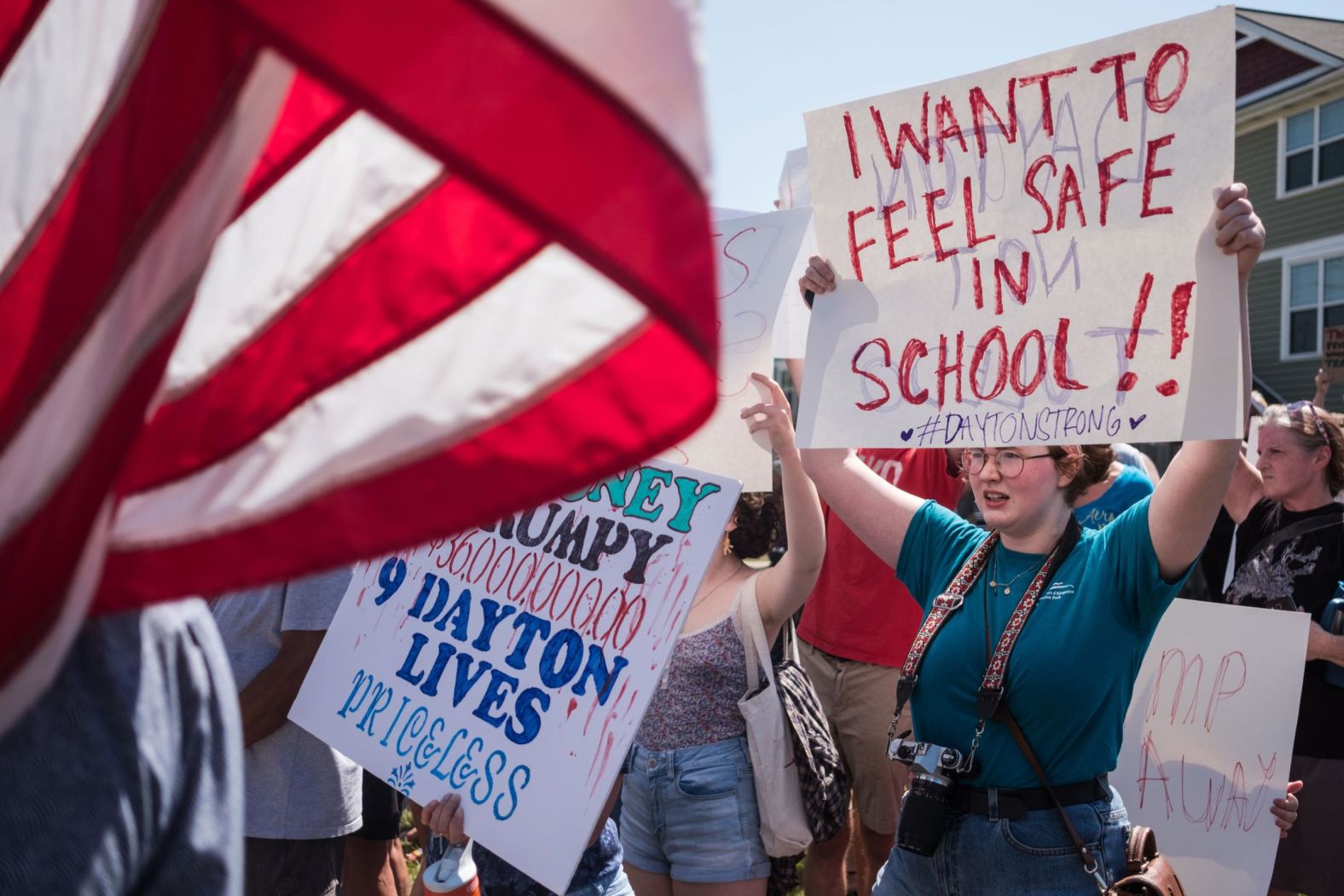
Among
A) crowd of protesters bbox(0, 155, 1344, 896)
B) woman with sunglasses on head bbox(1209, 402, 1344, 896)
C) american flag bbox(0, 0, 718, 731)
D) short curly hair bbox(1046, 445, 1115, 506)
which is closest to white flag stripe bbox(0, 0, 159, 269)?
american flag bbox(0, 0, 718, 731)

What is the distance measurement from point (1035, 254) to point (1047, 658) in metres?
0.95

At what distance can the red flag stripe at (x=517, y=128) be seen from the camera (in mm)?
589

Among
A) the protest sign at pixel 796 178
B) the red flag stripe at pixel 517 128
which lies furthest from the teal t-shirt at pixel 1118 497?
the red flag stripe at pixel 517 128

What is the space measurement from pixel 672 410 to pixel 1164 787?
3.11m

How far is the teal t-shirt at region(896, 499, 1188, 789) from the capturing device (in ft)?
7.61

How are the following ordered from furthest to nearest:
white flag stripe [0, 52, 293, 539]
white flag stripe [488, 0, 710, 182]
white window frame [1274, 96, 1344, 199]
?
white window frame [1274, 96, 1344, 199]
white flag stripe [0, 52, 293, 539]
white flag stripe [488, 0, 710, 182]

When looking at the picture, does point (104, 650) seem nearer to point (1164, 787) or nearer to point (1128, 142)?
point (1128, 142)

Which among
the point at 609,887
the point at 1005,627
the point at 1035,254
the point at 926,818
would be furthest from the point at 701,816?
the point at 1035,254

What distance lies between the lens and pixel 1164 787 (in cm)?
322

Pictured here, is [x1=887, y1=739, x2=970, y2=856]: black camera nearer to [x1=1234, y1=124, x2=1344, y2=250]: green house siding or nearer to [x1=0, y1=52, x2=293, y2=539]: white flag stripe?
[x1=0, y1=52, x2=293, y2=539]: white flag stripe

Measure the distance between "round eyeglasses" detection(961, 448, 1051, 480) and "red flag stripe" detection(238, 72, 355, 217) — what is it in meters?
2.09

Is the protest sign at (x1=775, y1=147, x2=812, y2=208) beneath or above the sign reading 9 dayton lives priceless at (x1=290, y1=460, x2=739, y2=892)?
above

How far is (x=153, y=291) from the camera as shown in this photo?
742 millimetres

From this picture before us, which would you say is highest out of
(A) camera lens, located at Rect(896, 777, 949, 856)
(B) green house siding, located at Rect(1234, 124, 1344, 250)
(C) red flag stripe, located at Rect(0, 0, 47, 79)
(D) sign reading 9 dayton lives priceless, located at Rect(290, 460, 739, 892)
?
(B) green house siding, located at Rect(1234, 124, 1344, 250)
